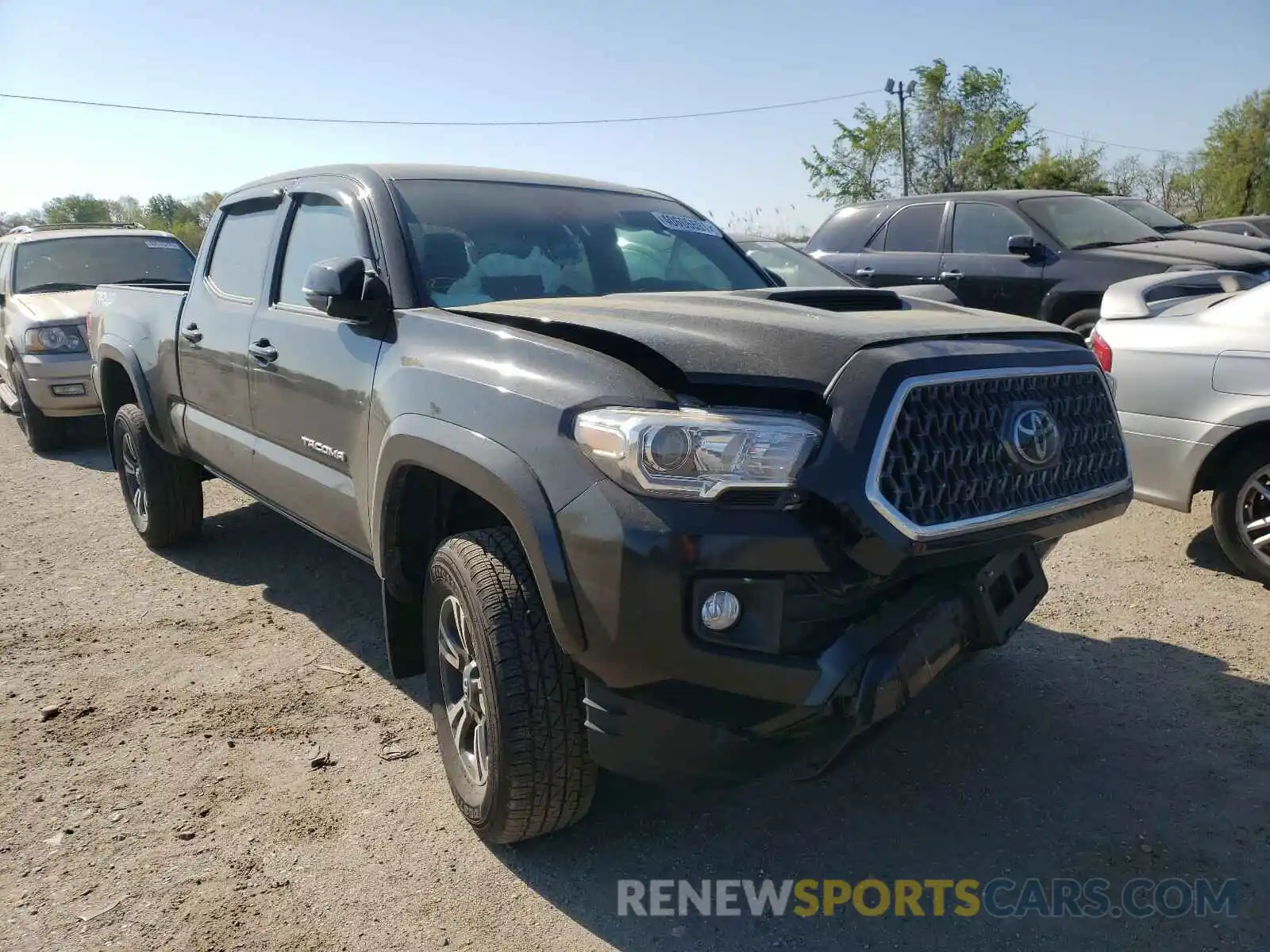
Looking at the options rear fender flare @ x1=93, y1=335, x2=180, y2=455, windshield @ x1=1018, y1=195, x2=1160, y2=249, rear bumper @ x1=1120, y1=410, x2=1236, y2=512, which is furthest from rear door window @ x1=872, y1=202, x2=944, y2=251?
rear fender flare @ x1=93, y1=335, x2=180, y2=455

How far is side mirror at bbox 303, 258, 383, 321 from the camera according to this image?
3039 mm

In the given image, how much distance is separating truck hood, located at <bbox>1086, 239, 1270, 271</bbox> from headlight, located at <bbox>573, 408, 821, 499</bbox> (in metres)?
6.54

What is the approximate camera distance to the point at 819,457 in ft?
6.93

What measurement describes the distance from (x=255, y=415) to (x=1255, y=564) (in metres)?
4.31

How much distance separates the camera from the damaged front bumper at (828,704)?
7.05ft

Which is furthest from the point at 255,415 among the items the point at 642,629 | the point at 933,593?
the point at 933,593

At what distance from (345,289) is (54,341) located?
6.76m

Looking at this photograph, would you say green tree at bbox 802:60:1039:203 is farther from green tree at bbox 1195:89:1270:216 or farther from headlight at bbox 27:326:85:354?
headlight at bbox 27:326:85:354

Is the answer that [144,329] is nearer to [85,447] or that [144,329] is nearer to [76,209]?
[85,447]

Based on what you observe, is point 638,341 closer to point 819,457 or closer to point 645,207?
point 819,457

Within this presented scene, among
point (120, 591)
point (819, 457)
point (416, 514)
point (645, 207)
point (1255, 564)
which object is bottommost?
point (120, 591)

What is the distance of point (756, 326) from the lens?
2.39 metres

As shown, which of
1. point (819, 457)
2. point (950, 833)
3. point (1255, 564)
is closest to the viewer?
point (819, 457)

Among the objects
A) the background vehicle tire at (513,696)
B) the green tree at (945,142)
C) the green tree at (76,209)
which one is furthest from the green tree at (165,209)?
the background vehicle tire at (513,696)
